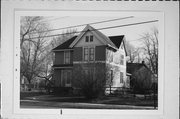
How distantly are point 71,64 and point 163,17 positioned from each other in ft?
4.86

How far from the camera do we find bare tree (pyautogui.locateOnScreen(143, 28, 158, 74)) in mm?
4086

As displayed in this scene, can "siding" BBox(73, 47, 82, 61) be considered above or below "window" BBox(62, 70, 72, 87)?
above

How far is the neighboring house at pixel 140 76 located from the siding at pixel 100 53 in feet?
1.25

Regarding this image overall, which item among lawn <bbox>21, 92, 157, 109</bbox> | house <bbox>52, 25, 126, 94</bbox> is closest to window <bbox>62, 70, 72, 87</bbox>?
house <bbox>52, 25, 126, 94</bbox>

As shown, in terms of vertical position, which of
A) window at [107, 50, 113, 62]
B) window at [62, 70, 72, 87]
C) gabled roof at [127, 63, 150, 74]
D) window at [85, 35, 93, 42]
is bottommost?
window at [62, 70, 72, 87]

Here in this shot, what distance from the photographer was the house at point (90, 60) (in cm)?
413

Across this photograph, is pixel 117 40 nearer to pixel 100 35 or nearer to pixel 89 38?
pixel 100 35

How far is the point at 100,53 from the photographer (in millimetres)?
4152

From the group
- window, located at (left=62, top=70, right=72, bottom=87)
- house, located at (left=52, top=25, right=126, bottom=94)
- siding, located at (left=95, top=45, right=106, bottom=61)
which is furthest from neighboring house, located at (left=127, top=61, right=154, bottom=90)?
window, located at (left=62, top=70, right=72, bottom=87)

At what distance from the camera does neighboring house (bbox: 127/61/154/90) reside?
4.09 metres

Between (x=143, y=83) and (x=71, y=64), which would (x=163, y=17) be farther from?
(x=71, y=64)

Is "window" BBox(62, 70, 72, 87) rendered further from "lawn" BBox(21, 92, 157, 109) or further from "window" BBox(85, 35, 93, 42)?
"window" BBox(85, 35, 93, 42)

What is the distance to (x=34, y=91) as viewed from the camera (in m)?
4.16

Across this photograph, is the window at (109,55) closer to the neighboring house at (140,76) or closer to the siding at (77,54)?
the neighboring house at (140,76)
